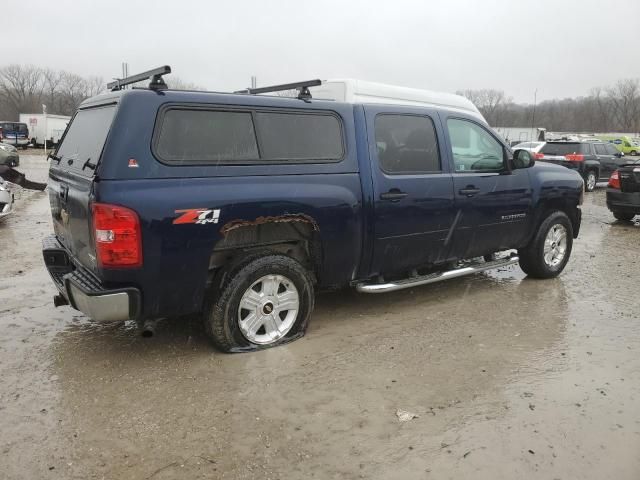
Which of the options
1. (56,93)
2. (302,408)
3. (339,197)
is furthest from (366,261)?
(56,93)

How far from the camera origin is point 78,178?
3.85 metres

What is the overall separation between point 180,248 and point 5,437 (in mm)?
1474

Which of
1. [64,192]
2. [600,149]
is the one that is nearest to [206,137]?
[64,192]

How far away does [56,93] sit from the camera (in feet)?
287

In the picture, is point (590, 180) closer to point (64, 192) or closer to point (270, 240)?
point (270, 240)

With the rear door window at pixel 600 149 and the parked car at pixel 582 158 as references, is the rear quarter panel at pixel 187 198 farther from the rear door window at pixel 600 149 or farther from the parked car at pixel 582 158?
the rear door window at pixel 600 149

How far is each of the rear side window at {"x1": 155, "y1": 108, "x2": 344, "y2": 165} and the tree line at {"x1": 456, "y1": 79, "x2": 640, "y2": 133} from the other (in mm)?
85803

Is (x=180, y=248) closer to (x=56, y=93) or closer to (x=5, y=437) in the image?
(x=5, y=437)

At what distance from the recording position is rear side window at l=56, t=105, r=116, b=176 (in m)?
3.69

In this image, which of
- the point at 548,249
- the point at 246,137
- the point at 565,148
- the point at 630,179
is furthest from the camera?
the point at 565,148

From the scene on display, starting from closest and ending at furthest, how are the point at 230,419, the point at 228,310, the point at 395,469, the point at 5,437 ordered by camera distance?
the point at 395,469
the point at 5,437
the point at 230,419
the point at 228,310

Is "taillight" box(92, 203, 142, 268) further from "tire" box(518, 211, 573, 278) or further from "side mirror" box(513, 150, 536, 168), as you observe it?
"tire" box(518, 211, 573, 278)

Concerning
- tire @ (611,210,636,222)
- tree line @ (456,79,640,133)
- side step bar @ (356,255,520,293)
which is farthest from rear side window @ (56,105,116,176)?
tree line @ (456,79,640,133)

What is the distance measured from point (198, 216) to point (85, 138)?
50.0 inches
